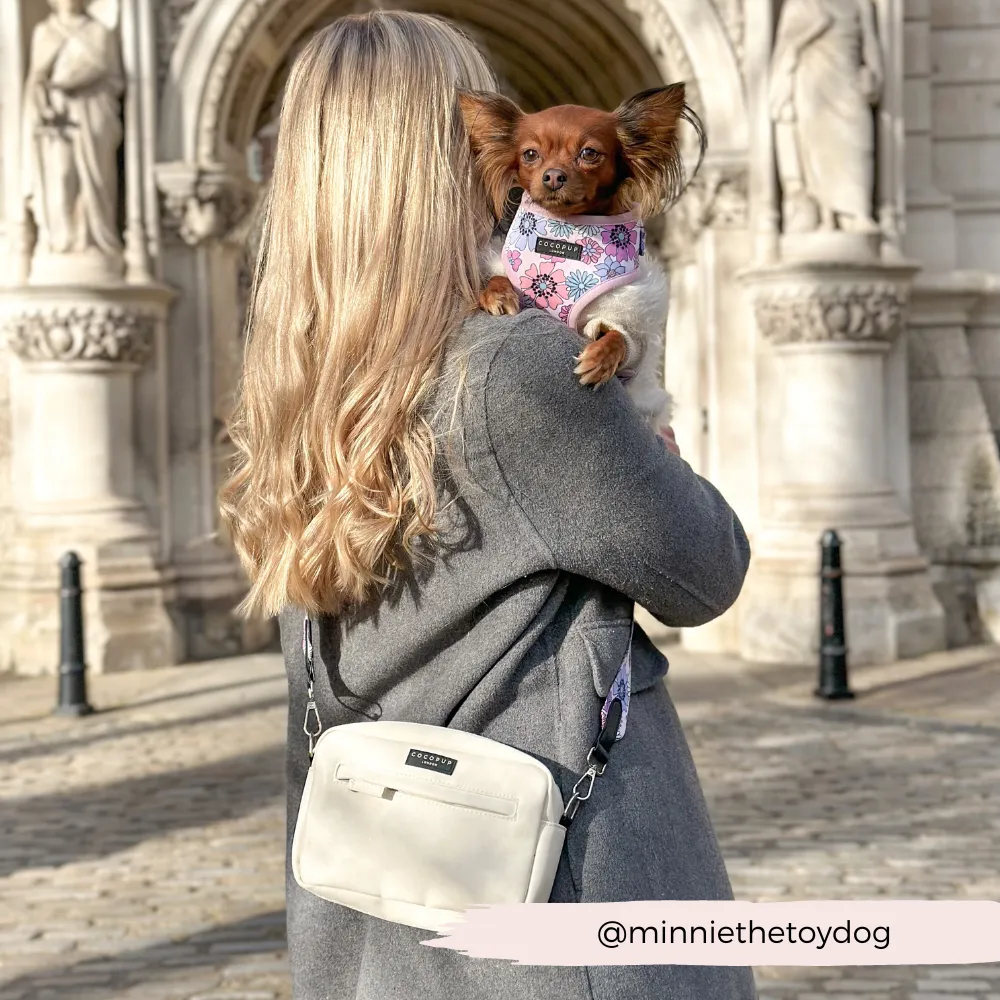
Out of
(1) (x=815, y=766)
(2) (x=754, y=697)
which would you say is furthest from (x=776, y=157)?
(1) (x=815, y=766)

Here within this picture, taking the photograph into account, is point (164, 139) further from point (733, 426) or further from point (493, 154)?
point (493, 154)

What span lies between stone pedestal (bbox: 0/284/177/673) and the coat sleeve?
7945 millimetres

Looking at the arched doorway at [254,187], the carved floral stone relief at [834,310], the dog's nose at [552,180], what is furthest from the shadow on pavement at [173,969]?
the carved floral stone relief at [834,310]

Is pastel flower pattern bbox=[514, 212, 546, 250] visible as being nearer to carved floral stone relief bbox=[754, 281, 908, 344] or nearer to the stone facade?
the stone facade

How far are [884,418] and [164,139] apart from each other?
5.38 metres

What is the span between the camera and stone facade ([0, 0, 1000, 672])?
915cm

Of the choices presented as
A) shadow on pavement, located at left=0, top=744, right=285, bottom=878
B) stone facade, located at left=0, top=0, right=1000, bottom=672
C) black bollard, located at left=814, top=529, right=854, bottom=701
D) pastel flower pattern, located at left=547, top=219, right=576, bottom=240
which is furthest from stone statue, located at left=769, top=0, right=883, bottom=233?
pastel flower pattern, located at left=547, top=219, right=576, bottom=240

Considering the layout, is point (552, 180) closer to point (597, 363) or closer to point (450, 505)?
point (597, 363)

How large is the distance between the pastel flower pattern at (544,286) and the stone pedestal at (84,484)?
7.79 metres

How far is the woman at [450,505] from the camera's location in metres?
1.55

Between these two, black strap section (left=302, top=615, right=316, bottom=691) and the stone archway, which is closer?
black strap section (left=302, top=615, right=316, bottom=691)

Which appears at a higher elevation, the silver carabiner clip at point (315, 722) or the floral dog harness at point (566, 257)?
the floral dog harness at point (566, 257)

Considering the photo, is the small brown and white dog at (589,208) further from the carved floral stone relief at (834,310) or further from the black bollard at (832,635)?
the carved floral stone relief at (834,310)

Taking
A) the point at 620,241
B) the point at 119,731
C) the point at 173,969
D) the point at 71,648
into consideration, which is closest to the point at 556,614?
the point at 620,241
